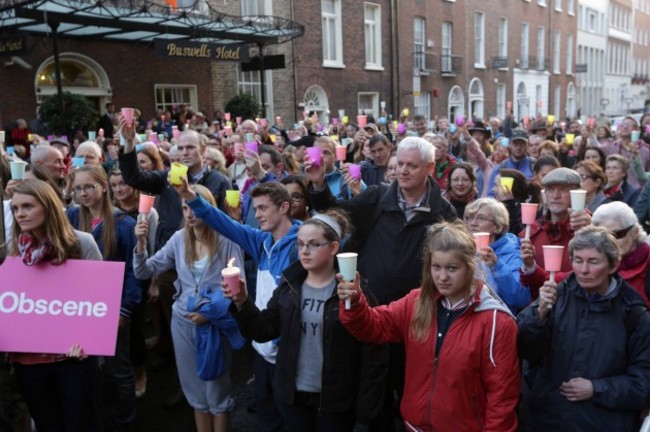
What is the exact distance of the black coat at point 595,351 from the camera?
268 centimetres

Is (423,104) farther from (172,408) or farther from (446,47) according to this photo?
(172,408)

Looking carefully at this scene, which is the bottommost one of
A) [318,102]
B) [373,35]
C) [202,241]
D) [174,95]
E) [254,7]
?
[202,241]

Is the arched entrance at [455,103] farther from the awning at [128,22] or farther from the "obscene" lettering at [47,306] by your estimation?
the "obscene" lettering at [47,306]

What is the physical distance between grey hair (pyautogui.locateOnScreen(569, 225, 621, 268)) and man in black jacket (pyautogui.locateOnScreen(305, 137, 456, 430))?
2.76 ft

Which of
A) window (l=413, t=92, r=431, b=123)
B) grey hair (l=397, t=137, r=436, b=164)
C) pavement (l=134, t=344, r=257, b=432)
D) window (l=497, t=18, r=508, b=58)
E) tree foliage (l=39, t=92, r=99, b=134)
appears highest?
window (l=497, t=18, r=508, b=58)

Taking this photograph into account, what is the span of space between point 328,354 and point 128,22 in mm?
10969

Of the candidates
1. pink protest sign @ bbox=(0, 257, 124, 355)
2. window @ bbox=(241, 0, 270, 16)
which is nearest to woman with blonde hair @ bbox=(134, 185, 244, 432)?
pink protest sign @ bbox=(0, 257, 124, 355)

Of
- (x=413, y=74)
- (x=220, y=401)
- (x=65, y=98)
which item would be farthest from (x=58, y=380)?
(x=413, y=74)

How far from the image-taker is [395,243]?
11.5 feet

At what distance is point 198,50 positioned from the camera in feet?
41.2

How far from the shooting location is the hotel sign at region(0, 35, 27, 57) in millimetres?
10250

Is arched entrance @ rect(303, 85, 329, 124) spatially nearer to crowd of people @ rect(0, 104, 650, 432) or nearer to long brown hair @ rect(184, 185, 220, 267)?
crowd of people @ rect(0, 104, 650, 432)

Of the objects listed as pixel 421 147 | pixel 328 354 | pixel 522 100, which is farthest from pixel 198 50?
pixel 522 100

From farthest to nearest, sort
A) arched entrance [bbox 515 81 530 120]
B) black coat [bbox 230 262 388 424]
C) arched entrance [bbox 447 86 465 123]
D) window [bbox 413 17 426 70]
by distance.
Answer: arched entrance [bbox 515 81 530 120]
arched entrance [bbox 447 86 465 123]
window [bbox 413 17 426 70]
black coat [bbox 230 262 388 424]
